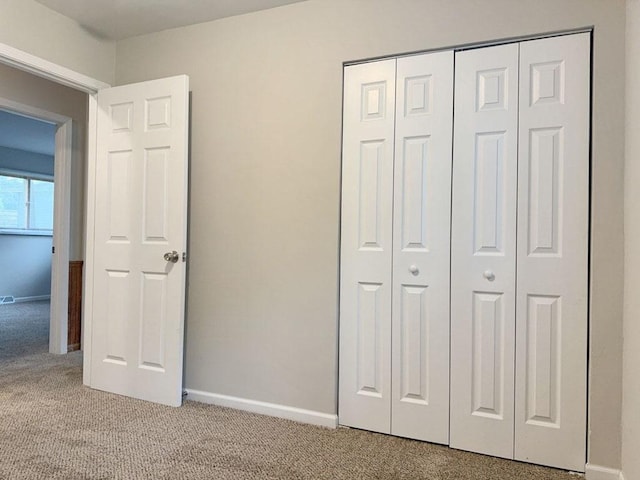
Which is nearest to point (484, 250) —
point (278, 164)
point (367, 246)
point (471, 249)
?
point (471, 249)

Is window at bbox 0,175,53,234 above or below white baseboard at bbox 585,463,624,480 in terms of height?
above

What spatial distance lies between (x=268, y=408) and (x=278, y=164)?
1413 millimetres

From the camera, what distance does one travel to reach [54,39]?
2707 millimetres

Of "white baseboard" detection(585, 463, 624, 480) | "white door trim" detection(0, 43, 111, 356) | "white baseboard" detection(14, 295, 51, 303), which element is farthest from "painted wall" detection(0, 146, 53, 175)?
"white baseboard" detection(585, 463, 624, 480)

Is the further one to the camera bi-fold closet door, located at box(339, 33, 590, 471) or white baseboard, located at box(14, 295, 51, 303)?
white baseboard, located at box(14, 295, 51, 303)

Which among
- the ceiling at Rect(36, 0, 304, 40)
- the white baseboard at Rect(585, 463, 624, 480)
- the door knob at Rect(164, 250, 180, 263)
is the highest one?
the ceiling at Rect(36, 0, 304, 40)

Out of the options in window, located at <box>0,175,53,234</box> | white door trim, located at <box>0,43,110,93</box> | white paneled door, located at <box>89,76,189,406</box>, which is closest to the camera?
white door trim, located at <box>0,43,110,93</box>

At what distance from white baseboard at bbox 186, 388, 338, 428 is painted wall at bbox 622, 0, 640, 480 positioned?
1.33 metres

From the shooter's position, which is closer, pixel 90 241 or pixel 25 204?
pixel 90 241

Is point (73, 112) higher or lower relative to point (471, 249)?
higher

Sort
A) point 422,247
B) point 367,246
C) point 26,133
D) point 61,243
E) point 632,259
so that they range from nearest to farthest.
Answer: point 632,259
point 422,247
point 367,246
point 61,243
point 26,133

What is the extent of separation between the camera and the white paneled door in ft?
8.80

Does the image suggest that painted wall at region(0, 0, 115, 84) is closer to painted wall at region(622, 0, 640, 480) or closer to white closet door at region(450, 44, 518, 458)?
white closet door at region(450, 44, 518, 458)

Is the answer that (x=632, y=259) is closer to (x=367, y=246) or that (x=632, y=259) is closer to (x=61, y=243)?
(x=367, y=246)
